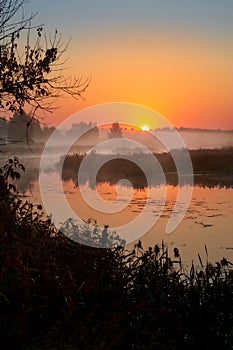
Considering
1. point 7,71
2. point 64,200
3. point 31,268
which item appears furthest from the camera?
point 64,200

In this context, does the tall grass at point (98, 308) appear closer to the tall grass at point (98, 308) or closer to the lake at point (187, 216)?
the tall grass at point (98, 308)

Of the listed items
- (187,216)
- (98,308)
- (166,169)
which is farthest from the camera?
(166,169)

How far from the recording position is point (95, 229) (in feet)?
36.1

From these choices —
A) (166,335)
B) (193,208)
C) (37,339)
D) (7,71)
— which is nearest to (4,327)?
(37,339)

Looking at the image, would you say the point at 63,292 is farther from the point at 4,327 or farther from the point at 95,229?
the point at 95,229

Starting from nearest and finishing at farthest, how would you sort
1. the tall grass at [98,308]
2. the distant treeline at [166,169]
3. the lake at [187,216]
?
the tall grass at [98,308], the lake at [187,216], the distant treeline at [166,169]

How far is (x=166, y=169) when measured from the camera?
38.3 metres

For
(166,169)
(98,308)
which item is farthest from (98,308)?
(166,169)

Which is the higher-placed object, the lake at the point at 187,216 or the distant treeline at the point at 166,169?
the distant treeline at the point at 166,169

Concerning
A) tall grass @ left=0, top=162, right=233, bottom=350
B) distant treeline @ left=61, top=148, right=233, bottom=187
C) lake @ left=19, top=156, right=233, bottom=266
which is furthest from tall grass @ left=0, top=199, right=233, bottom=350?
distant treeline @ left=61, top=148, right=233, bottom=187

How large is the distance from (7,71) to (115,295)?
5.20 metres

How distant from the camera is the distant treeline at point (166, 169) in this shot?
103ft

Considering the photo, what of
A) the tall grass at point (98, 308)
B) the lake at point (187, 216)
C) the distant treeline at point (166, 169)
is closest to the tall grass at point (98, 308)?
the tall grass at point (98, 308)

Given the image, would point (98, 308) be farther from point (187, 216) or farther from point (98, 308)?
point (187, 216)
